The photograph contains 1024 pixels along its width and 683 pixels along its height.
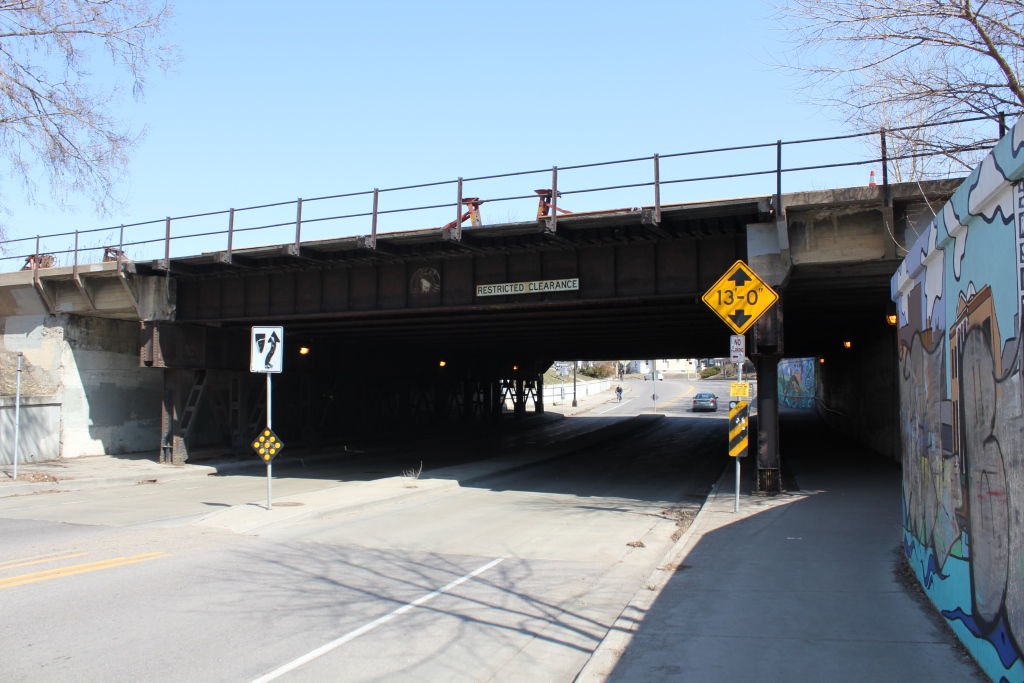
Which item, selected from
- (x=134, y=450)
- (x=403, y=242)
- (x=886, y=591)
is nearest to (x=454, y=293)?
Answer: (x=403, y=242)

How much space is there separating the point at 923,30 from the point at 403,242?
12115 mm

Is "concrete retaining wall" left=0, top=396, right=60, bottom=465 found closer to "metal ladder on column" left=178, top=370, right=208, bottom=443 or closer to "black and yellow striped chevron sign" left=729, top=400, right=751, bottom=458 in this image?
"metal ladder on column" left=178, top=370, right=208, bottom=443

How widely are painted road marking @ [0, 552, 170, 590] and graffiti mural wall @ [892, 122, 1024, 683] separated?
30.5ft

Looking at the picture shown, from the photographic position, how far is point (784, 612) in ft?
23.6

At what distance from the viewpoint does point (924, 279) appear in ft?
23.8

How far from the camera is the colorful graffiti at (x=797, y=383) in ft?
189

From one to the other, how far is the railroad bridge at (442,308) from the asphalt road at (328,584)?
18.2 feet

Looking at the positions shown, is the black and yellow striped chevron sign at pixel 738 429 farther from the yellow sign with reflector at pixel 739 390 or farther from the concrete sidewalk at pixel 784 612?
the concrete sidewalk at pixel 784 612

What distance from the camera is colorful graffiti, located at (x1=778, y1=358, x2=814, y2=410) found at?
189 ft

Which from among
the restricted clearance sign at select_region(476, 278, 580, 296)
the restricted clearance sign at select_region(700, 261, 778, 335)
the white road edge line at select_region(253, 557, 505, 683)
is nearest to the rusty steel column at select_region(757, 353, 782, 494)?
the restricted clearance sign at select_region(700, 261, 778, 335)

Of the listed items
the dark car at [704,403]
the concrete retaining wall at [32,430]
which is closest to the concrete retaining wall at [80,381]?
the concrete retaining wall at [32,430]

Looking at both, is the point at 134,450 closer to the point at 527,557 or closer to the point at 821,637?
Result: the point at 527,557

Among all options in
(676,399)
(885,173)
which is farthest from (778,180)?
(676,399)

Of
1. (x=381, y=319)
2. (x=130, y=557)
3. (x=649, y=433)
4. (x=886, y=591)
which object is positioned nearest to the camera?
(x=886, y=591)
